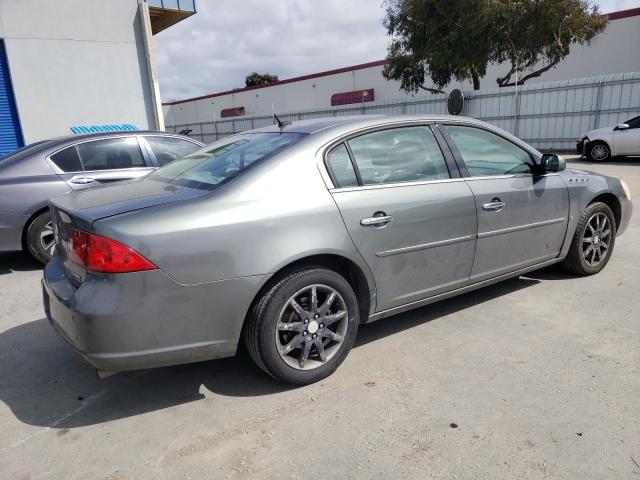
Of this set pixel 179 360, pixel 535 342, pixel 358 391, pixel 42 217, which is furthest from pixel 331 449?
pixel 42 217

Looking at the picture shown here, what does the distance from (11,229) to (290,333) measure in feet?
12.8

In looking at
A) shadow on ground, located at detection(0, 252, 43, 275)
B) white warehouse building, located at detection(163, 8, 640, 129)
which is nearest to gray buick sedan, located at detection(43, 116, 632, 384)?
shadow on ground, located at detection(0, 252, 43, 275)

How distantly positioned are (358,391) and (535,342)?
1.33 meters

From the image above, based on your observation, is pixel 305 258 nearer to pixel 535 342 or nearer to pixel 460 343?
pixel 460 343

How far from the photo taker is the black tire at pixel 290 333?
270 cm

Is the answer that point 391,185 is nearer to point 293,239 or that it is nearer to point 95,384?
point 293,239

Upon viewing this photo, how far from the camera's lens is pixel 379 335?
3619mm

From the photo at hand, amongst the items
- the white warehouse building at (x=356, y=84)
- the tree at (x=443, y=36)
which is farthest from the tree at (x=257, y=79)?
the tree at (x=443, y=36)

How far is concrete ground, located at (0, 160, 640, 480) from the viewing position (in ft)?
7.50

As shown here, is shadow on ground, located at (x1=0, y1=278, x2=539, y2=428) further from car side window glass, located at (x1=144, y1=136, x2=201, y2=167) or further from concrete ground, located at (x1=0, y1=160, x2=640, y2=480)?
car side window glass, located at (x1=144, y1=136, x2=201, y2=167)

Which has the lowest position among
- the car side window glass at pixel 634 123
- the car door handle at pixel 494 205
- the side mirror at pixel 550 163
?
the car side window glass at pixel 634 123

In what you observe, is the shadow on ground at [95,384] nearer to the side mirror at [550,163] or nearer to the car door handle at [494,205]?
the car door handle at [494,205]

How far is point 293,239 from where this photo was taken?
2.72m

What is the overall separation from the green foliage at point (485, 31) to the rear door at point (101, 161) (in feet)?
61.6
